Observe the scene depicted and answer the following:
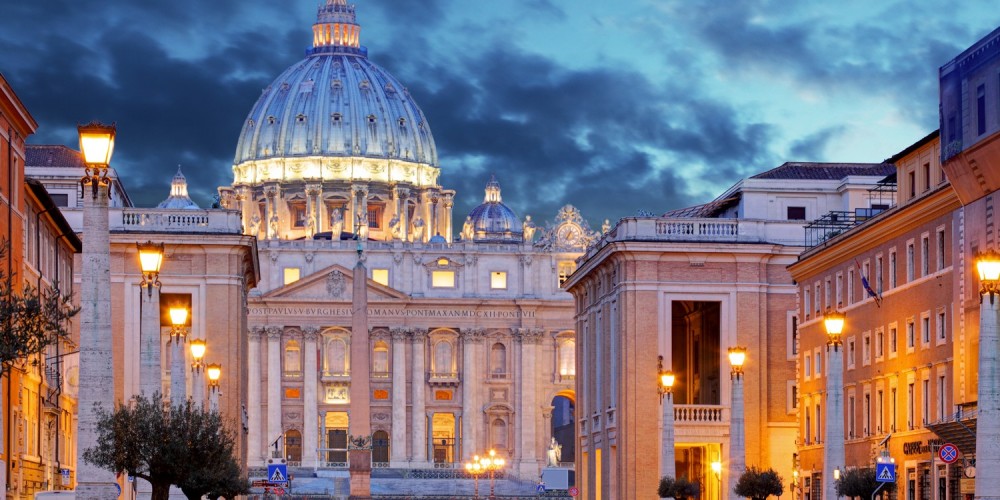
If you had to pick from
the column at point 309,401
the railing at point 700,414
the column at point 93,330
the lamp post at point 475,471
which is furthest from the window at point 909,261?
the column at point 309,401

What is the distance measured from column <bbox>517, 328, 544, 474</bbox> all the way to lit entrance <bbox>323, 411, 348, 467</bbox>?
14521 mm

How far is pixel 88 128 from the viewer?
90.7ft

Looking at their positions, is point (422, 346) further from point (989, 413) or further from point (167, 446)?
point (989, 413)

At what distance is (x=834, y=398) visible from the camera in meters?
45.2

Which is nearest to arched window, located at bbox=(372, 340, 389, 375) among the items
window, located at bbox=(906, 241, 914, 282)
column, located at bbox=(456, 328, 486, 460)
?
column, located at bbox=(456, 328, 486, 460)

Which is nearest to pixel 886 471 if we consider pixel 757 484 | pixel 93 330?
pixel 757 484

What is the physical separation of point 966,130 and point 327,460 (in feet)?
429

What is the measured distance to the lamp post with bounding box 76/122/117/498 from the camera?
27500mm

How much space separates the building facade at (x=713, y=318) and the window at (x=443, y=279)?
85453mm

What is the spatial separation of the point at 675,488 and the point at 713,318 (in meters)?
26.7

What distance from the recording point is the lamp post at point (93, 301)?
2750cm

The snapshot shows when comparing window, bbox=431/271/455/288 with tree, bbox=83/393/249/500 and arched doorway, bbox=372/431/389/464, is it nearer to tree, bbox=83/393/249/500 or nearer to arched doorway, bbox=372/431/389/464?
arched doorway, bbox=372/431/389/464

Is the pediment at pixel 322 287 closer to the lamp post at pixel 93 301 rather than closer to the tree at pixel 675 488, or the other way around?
the tree at pixel 675 488

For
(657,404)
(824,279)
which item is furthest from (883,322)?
(657,404)
